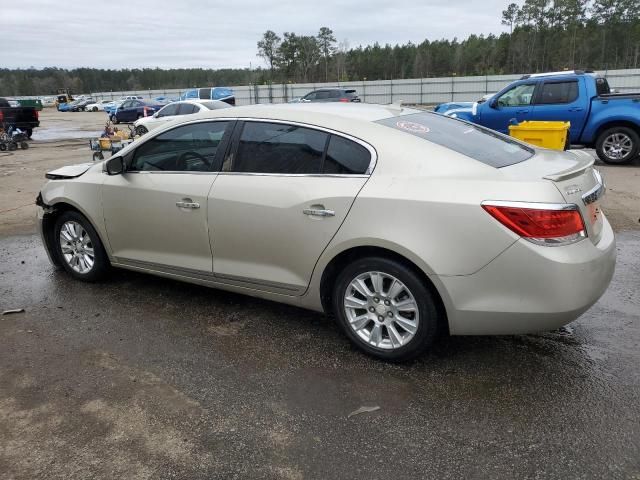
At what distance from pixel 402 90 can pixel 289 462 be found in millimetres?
44308

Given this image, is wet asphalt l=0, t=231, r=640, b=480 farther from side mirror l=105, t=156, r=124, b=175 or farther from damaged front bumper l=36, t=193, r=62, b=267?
side mirror l=105, t=156, r=124, b=175

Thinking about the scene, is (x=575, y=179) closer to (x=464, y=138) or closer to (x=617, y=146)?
(x=464, y=138)

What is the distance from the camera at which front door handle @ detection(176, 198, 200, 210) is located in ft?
12.9

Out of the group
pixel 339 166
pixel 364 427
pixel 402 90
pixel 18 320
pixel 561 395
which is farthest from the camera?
pixel 402 90

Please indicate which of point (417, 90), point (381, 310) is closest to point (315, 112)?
point (381, 310)

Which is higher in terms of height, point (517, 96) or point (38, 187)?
point (517, 96)

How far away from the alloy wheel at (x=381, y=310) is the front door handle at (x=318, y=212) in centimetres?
43

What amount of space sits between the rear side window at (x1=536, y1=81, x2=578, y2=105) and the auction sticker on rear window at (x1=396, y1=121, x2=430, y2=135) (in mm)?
8671

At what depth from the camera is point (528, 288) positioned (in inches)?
113

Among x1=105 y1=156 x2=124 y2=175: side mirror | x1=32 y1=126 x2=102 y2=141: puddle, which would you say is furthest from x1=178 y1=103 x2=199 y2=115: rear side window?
x1=105 y1=156 x2=124 y2=175: side mirror

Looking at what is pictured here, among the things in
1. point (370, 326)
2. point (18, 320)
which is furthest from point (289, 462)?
point (18, 320)

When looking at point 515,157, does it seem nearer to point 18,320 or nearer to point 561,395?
point 561,395

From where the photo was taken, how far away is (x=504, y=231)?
2836 mm

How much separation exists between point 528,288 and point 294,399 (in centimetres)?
146
